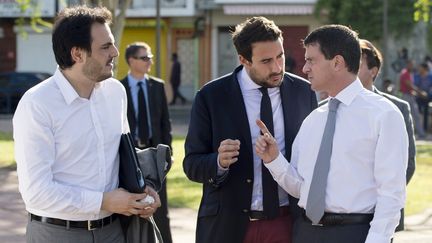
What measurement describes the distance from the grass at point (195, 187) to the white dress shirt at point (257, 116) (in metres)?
6.84

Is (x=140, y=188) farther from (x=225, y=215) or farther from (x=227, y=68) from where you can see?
(x=227, y=68)

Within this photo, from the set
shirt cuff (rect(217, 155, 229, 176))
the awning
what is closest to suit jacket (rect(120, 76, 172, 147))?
shirt cuff (rect(217, 155, 229, 176))

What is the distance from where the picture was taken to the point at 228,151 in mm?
4883

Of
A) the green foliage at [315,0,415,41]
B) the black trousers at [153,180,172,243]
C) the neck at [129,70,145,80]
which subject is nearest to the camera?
the black trousers at [153,180,172,243]

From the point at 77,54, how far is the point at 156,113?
478cm

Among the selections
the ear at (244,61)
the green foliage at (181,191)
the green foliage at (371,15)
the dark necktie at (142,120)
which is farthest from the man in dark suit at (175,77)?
the ear at (244,61)

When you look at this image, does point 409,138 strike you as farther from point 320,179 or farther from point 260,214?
point 320,179

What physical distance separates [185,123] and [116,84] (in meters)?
24.6

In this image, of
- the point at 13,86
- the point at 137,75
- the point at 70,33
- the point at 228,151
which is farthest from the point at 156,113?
the point at 13,86

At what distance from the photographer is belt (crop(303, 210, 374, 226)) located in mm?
4613

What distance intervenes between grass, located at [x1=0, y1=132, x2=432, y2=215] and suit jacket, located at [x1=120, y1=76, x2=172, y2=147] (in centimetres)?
280

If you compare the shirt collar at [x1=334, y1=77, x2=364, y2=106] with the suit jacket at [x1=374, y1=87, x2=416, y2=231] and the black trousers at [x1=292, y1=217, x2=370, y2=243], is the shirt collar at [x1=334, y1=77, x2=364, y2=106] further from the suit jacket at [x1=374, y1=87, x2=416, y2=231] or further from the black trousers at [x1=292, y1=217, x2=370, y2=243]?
the suit jacket at [x1=374, y1=87, x2=416, y2=231]

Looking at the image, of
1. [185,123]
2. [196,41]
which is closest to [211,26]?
[196,41]

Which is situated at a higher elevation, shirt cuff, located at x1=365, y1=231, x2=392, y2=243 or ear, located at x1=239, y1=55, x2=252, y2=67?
ear, located at x1=239, y1=55, x2=252, y2=67
